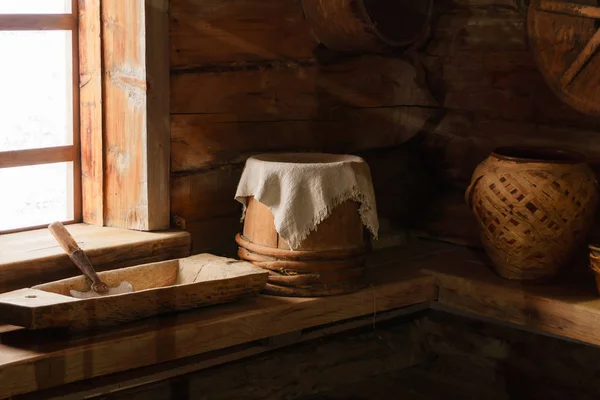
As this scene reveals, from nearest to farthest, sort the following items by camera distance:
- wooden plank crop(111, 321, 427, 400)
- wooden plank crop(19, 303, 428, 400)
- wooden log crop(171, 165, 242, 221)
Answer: wooden plank crop(19, 303, 428, 400) → wooden plank crop(111, 321, 427, 400) → wooden log crop(171, 165, 242, 221)

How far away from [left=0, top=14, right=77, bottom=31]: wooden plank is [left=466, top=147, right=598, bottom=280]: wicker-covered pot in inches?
55.8

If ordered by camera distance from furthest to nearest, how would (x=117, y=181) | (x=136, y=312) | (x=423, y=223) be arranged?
(x=423, y=223) → (x=117, y=181) → (x=136, y=312)

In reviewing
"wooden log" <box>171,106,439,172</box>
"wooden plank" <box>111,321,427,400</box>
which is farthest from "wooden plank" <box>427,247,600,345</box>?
"wooden log" <box>171,106,439,172</box>

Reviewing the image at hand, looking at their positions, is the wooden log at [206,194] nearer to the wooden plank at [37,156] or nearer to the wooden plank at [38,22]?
the wooden plank at [37,156]

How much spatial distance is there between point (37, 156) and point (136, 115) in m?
0.33

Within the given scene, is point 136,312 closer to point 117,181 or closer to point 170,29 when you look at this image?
point 117,181

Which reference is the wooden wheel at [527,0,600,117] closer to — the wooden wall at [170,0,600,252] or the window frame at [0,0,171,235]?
the wooden wall at [170,0,600,252]

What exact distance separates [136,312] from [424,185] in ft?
5.32

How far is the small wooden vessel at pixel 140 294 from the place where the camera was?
2.27 m

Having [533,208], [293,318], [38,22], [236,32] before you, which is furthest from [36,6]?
[533,208]

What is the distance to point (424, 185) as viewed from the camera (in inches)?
147

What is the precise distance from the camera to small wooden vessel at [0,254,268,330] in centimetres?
227

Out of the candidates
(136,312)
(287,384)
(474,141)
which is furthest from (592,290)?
(136,312)

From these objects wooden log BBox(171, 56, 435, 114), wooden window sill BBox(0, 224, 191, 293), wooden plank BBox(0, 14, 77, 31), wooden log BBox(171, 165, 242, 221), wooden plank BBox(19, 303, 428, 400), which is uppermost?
wooden plank BBox(0, 14, 77, 31)
